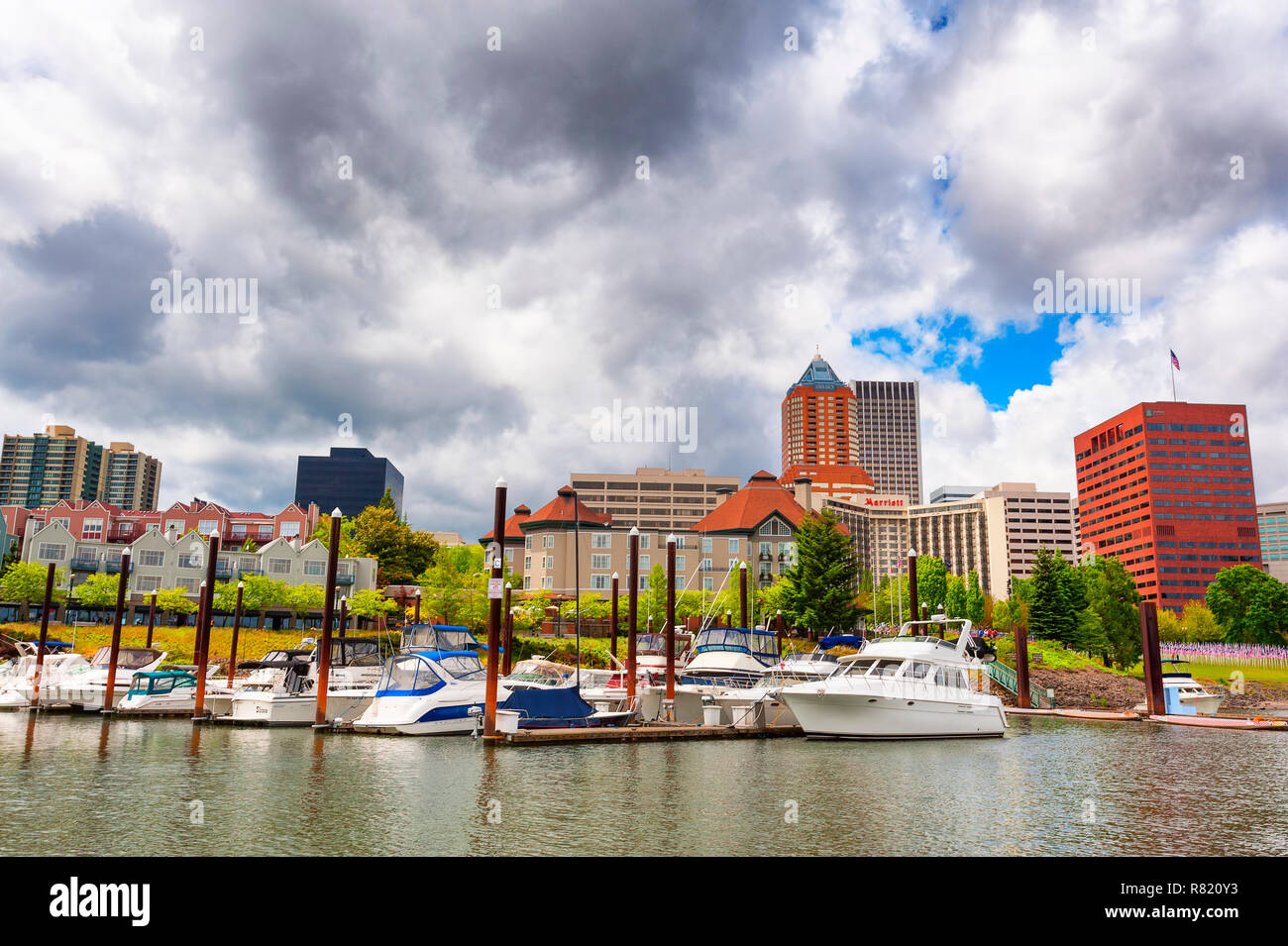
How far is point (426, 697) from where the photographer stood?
33906mm

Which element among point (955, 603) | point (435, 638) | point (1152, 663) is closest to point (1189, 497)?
point (955, 603)

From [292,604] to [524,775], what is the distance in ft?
214

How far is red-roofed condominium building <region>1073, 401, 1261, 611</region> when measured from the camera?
187m

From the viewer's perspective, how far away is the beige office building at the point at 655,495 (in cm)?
19175

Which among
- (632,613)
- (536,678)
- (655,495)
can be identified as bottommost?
(536,678)

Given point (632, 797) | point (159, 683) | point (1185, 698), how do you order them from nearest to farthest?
point (632, 797) < point (159, 683) < point (1185, 698)

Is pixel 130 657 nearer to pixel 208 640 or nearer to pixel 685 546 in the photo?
pixel 208 640

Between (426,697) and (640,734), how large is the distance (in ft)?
28.0

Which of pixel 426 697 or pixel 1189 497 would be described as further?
pixel 1189 497

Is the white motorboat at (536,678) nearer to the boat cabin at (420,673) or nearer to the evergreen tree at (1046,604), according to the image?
the boat cabin at (420,673)

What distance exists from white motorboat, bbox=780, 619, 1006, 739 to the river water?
1.62 m

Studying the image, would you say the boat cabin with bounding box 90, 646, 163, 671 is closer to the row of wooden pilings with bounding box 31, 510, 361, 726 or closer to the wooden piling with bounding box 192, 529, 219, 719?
the row of wooden pilings with bounding box 31, 510, 361, 726

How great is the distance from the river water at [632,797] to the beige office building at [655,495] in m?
160
